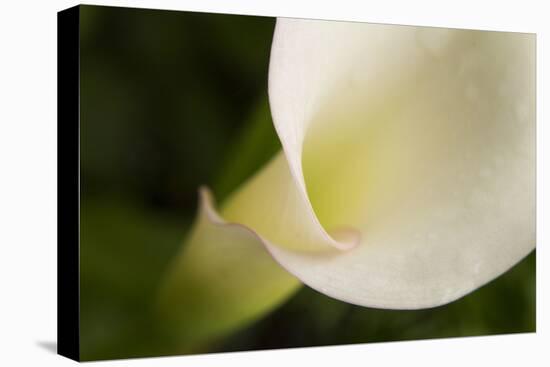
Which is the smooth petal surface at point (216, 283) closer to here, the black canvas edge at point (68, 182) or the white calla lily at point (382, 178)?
the white calla lily at point (382, 178)

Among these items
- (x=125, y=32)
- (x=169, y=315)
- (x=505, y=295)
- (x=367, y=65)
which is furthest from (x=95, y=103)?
(x=505, y=295)

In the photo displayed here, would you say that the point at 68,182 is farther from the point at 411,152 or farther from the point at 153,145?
the point at 411,152

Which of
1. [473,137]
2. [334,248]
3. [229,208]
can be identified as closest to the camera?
[334,248]

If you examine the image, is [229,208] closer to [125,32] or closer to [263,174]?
[263,174]

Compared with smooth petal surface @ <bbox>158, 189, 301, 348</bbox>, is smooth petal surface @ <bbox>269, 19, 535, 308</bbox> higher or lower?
higher

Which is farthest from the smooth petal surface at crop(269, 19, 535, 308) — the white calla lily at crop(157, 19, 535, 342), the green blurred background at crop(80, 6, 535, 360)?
the green blurred background at crop(80, 6, 535, 360)

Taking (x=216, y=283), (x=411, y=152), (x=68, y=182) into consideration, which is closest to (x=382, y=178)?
(x=411, y=152)

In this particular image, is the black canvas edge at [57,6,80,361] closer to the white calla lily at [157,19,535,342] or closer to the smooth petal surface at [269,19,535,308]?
the white calla lily at [157,19,535,342]
